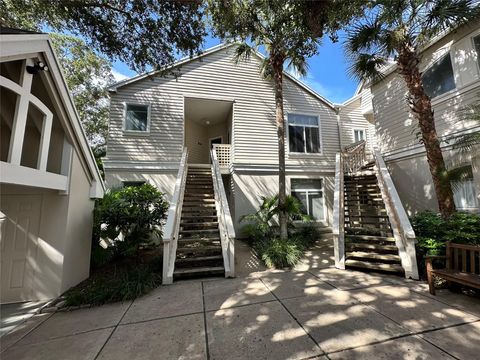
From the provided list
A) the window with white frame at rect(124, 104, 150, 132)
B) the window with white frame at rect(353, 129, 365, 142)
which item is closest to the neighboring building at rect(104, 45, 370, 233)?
the window with white frame at rect(124, 104, 150, 132)

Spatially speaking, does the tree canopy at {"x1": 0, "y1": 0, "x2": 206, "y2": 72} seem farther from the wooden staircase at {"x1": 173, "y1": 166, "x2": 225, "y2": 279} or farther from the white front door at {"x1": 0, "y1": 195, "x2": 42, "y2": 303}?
the white front door at {"x1": 0, "y1": 195, "x2": 42, "y2": 303}

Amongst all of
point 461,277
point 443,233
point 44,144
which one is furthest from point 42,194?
point 443,233

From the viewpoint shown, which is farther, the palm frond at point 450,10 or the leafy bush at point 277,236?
the leafy bush at point 277,236

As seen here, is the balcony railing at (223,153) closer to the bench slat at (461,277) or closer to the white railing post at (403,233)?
the white railing post at (403,233)

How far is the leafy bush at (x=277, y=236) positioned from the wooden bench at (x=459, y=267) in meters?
2.83

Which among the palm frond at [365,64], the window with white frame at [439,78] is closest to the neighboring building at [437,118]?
the window with white frame at [439,78]

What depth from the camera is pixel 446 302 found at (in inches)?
138

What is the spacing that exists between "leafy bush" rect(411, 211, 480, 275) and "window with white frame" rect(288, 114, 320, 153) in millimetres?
6006

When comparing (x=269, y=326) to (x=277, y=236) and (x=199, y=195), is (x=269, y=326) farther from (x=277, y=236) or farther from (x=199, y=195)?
(x=199, y=195)

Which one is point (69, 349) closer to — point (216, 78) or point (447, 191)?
point (447, 191)

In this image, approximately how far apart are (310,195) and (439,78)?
607 cm

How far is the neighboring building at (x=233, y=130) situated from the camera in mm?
9039

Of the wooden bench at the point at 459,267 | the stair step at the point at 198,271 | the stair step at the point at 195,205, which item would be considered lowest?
the stair step at the point at 198,271

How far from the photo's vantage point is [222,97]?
33.2 ft
